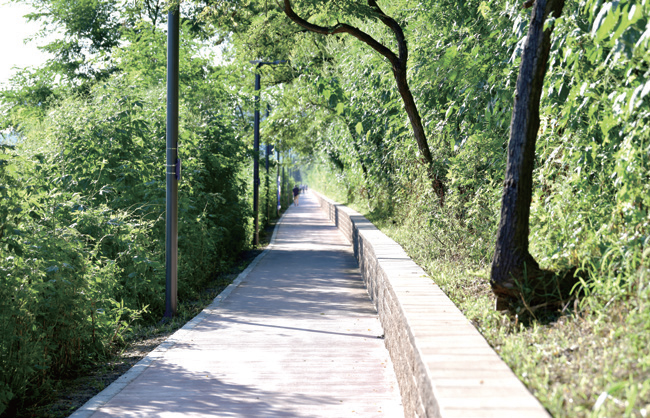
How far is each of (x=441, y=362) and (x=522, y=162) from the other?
2.08 metres

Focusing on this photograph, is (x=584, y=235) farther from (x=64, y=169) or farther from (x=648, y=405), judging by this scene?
(x=64, y=169)

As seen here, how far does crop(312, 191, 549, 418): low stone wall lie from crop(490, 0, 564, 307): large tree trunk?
575 mm

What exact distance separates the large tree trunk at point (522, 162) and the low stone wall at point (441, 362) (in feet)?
1.89

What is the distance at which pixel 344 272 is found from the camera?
44.1ft

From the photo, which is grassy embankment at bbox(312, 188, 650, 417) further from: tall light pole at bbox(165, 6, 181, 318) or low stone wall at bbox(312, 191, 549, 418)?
tall light pole at bbox(165, 6, 181, 318)

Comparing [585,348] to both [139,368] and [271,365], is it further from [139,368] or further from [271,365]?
[139,368]

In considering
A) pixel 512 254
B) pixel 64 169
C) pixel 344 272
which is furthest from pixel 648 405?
pixel 344 272

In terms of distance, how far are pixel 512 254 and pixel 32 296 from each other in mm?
4192

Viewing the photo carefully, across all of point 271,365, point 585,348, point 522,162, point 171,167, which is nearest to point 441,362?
point 585,348

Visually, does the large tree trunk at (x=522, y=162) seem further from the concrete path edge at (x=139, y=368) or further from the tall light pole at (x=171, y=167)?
the tall light pole at (x=171, y=167)

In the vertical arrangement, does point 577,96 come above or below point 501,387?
above

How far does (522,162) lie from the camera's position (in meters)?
5.00

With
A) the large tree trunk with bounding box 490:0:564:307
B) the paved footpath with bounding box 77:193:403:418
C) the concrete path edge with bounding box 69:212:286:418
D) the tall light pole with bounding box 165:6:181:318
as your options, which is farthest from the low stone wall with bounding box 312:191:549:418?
the tall light pole with bounding box 165:6:181:318

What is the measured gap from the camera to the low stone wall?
2992 mm
